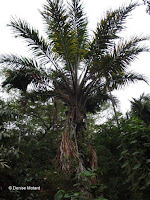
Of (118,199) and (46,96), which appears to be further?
(46,96)

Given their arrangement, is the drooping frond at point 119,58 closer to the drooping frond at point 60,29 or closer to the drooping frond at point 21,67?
the drooping frond at point 60,29

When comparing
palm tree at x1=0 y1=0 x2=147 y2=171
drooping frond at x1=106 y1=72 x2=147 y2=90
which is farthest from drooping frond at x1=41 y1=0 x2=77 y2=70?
drooping frond at x1=106 y1=72 x2=147 y2=90

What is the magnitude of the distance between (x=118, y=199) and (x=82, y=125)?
1.92 metres

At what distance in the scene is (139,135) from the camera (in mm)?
2232

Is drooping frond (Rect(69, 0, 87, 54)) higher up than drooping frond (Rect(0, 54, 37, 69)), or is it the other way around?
drooping frond (Rect(69, 0, 87, 54))

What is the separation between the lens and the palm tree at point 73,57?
403 cm

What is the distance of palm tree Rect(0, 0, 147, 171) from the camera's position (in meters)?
4.03

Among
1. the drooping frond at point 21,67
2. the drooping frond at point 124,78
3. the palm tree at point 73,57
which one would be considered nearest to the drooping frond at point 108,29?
the palm tree at point 73,57

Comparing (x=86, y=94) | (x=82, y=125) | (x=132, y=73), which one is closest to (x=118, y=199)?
(x=82, y=125)

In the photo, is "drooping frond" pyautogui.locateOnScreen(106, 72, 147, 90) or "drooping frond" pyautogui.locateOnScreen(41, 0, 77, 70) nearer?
"drooping frond" pyautogui.locateOnScreen(41, 0, 77, 70)

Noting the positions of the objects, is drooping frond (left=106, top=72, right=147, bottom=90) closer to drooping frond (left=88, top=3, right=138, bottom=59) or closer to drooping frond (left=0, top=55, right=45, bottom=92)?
drooping frond (left=88, top=3, right=138, bottom=59)

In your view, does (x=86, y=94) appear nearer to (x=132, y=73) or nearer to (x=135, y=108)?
(x=132, y=73)

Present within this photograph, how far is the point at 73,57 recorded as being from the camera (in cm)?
445

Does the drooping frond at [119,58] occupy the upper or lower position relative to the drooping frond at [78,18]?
lower
